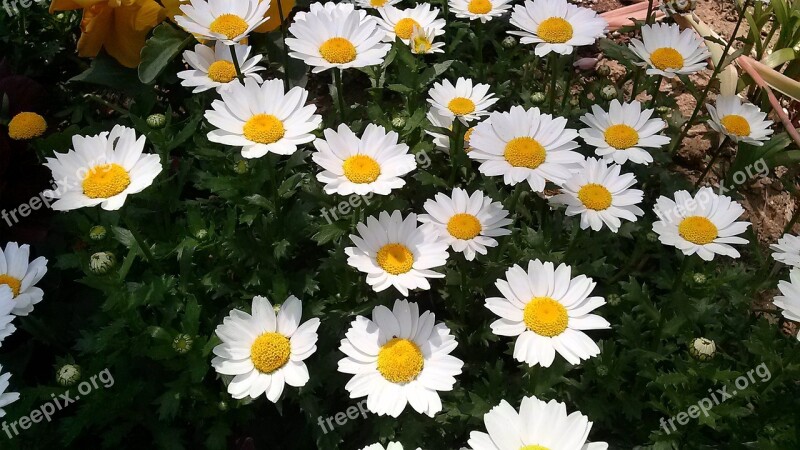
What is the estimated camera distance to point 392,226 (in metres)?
1.93

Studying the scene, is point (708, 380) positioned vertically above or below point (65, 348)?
above

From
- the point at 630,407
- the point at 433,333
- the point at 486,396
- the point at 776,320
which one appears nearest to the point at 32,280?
the point at 433,333

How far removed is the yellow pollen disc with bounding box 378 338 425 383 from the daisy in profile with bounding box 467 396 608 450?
0.28 m

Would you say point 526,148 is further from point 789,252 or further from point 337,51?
point 789,252

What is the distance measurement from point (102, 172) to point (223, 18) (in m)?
0.64

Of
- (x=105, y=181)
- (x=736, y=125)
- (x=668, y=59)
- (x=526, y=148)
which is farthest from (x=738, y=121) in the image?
(x=105, y=181)

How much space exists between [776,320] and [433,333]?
1714 millimetres

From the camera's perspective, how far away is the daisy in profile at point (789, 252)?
2.00m

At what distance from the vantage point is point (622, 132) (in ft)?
7.79

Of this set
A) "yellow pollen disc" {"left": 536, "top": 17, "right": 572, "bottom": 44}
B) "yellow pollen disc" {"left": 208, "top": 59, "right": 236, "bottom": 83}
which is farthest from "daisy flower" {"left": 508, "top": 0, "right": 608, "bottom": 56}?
"yellow pollen disc" {"left": 208, "top": 59, "right": 236, "bottom": 83}

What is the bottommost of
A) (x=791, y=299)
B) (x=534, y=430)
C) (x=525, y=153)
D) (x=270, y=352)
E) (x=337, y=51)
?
(x=270, y=352)

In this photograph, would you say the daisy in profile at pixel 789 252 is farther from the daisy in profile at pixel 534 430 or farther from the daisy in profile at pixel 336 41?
the daisy in profile at pixel 336 41

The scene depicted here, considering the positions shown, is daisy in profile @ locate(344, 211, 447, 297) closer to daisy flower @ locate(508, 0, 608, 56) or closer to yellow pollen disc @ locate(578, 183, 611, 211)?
→ yellow pollen disc @ locate(578, 183, 611, 211)

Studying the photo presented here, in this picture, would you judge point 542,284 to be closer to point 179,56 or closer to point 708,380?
point 708,380
